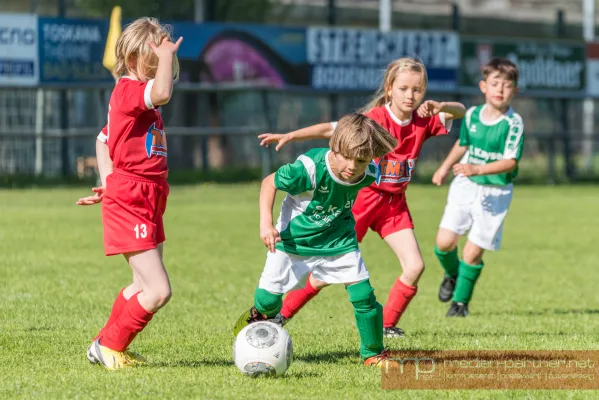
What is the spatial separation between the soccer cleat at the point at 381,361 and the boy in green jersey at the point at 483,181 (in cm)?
290

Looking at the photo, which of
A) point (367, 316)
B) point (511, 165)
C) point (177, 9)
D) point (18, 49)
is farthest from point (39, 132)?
point (367, 316)

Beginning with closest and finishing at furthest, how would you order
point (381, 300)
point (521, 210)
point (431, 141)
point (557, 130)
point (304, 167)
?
point (304, 167) → point (381, 300) → point (521, 210) → point (431, 141) → point (557, 130)

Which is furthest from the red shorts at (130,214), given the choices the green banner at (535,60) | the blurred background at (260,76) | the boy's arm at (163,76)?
the green banner at (535,60)

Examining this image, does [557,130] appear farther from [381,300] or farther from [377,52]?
[381,300]

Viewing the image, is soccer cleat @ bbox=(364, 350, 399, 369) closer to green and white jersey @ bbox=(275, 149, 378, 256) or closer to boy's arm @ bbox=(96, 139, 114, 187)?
green and white jersey @ bbox=(275, 149, 378, 256)

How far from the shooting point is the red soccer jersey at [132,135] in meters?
5.81

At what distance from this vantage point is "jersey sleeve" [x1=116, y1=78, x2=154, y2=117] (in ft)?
18.6

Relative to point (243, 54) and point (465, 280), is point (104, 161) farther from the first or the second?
point (243, 54)

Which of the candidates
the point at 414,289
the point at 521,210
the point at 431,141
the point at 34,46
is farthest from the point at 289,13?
the point at 414,289

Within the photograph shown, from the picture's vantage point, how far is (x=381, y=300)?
32.4 ft

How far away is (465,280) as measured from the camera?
895 cm

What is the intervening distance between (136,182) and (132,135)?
0.82 feet

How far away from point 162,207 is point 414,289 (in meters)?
2.16

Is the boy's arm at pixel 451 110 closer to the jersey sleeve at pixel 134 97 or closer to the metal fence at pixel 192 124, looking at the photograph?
the jersey sleeve at pixel 134 97
